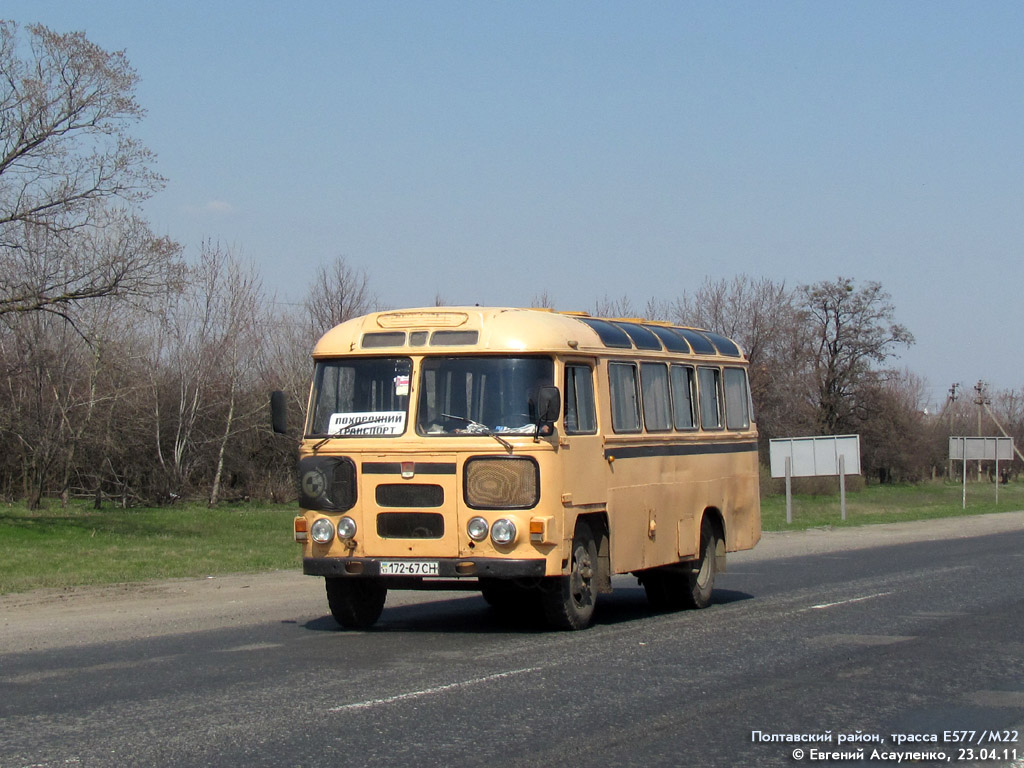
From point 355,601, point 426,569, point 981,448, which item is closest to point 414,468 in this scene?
point 426,569

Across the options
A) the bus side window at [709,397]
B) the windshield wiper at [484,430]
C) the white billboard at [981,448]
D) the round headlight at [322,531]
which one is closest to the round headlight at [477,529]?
the windshield wiper at [484,430]

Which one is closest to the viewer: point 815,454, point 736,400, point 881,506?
point 736,400

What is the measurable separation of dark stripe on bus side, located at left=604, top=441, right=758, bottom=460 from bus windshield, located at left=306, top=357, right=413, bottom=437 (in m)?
2.09

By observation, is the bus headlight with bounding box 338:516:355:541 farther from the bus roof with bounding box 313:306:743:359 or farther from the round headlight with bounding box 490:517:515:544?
the bus roof with bounding box 313:306:743:359

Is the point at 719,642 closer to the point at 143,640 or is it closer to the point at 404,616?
the point at 404,616

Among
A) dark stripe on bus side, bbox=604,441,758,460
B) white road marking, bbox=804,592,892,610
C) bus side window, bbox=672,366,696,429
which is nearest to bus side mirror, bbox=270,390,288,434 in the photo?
dark stripe on bus side, bbox=604,441,758,460

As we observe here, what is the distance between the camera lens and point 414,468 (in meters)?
11.8

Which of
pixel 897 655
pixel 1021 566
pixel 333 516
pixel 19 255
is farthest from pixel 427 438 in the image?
pixel 19 255

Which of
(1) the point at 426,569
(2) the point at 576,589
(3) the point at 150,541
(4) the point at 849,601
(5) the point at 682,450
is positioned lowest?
(3) the point at 150,541

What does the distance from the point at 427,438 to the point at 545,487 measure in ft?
3.87

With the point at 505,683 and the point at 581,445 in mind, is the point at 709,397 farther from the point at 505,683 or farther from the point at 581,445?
the point at 505,683

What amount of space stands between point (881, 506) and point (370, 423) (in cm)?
4988

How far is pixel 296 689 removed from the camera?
28.7ft

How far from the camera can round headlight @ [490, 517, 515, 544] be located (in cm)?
1143
